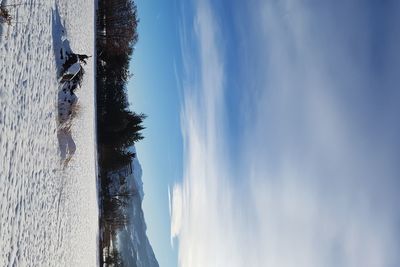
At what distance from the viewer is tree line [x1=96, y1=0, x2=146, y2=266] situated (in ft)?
A: 137

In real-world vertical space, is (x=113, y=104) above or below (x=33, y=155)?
above

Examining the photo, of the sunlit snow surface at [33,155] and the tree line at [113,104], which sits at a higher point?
the tree line at [113,104]

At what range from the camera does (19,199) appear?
35.0ft

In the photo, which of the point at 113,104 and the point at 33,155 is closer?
the point at 33,155

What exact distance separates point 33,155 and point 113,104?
109ft

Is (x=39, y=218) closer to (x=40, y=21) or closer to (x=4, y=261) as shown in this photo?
(x=4, y=261)

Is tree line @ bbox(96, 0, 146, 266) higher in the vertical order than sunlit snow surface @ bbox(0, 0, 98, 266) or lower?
higher

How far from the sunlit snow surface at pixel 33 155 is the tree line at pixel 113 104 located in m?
22.8

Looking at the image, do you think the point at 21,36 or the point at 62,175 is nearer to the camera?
the point at 21,36

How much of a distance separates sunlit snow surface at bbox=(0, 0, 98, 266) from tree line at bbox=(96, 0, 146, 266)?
74.7ft

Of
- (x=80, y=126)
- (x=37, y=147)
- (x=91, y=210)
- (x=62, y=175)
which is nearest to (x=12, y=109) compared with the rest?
(x=37, y=147)

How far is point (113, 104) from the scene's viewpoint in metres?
44.6

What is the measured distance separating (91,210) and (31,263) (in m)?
12.7

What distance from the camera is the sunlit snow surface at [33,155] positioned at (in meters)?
9.84
